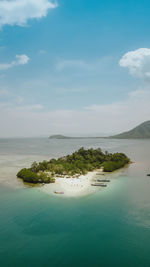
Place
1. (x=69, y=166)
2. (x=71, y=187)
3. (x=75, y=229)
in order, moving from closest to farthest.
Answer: (x=75, y=229)
(x=71, y=187)
(x=69, y=166)

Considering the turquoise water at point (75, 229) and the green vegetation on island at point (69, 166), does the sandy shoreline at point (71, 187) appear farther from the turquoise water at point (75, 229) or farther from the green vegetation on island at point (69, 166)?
the green vegetation on island at point (69, 166)

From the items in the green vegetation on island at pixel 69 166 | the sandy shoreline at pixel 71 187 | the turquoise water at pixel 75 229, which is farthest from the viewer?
the green vegetation on island at pixel 69 166

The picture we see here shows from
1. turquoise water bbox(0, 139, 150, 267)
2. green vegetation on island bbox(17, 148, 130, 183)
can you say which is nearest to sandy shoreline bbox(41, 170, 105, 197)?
turquoise water bbox(0, 139, 150, 267)

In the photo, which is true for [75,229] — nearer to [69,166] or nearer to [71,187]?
[71,187]

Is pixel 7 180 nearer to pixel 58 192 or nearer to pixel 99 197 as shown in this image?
pixel 58 192

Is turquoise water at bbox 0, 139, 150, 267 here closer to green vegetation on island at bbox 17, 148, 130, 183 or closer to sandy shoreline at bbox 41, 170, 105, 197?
sandy shoreline at bbox 41, 170, 105, 197

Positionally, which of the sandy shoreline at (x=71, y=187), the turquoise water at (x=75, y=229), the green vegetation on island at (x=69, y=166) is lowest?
the turquoise water at (x=75, y=229)

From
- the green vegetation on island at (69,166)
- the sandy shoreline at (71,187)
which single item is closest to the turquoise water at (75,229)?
the sandy shoreline at (71,187)

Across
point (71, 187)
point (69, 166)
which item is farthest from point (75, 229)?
point (69, 166)
